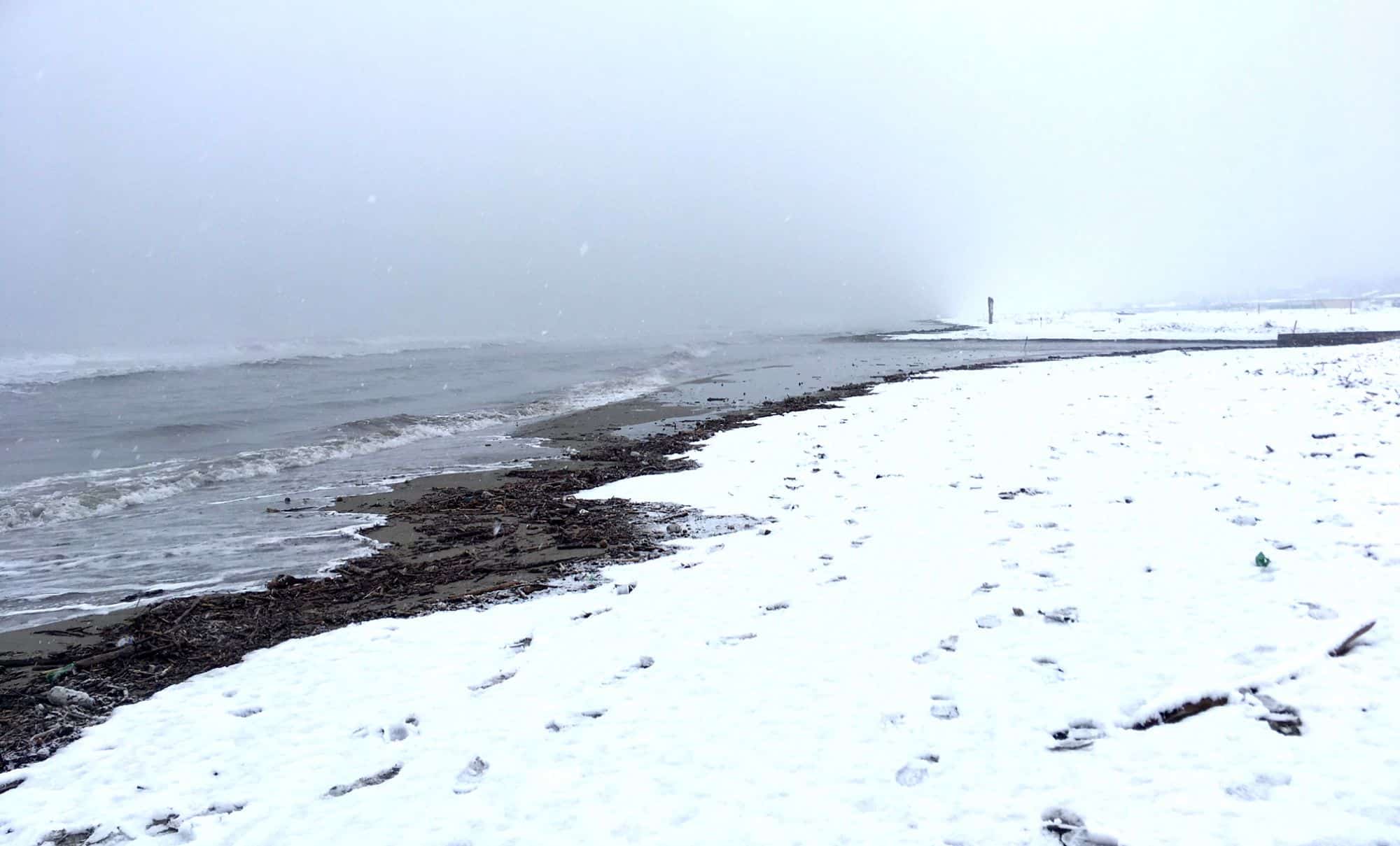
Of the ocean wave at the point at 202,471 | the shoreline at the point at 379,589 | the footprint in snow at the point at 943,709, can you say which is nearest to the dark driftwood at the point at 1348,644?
the footprint in snow at the point at 943,709

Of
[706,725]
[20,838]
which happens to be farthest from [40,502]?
[706,725]

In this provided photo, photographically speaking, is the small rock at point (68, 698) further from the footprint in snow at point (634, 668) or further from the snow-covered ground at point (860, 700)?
the footprint in snow at point (634, 668)

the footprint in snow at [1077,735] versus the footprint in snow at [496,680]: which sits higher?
the footprint in snow at [1077,735]

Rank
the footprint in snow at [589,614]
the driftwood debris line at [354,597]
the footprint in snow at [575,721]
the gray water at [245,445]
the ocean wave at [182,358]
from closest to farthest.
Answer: the footprint in snow at [575,721] < the driftwood debris line at [354,597] < the footprint in snow at [589,614] < the gray water at [245,445] < the ocean wave at [182,358]

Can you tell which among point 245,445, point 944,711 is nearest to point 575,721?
point 944,711

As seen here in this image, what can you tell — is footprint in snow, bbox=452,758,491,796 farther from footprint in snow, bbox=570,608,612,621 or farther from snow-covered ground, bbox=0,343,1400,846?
footprint in snow, bbox=570,608,612,621

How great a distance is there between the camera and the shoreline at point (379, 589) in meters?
5.73

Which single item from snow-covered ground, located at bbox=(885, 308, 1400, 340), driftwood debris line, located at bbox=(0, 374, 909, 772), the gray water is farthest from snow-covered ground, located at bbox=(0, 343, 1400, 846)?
snow-covered ground, located at bbox=(885, 308, 1400, 340)

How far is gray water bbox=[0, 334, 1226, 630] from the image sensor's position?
9094 millimetres

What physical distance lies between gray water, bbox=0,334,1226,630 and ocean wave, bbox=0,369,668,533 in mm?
62

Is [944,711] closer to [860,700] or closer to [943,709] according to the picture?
[943,709]

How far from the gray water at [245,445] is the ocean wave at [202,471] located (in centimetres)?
6

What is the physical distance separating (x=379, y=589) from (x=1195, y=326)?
193 ft

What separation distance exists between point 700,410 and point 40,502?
1490 centimetres
